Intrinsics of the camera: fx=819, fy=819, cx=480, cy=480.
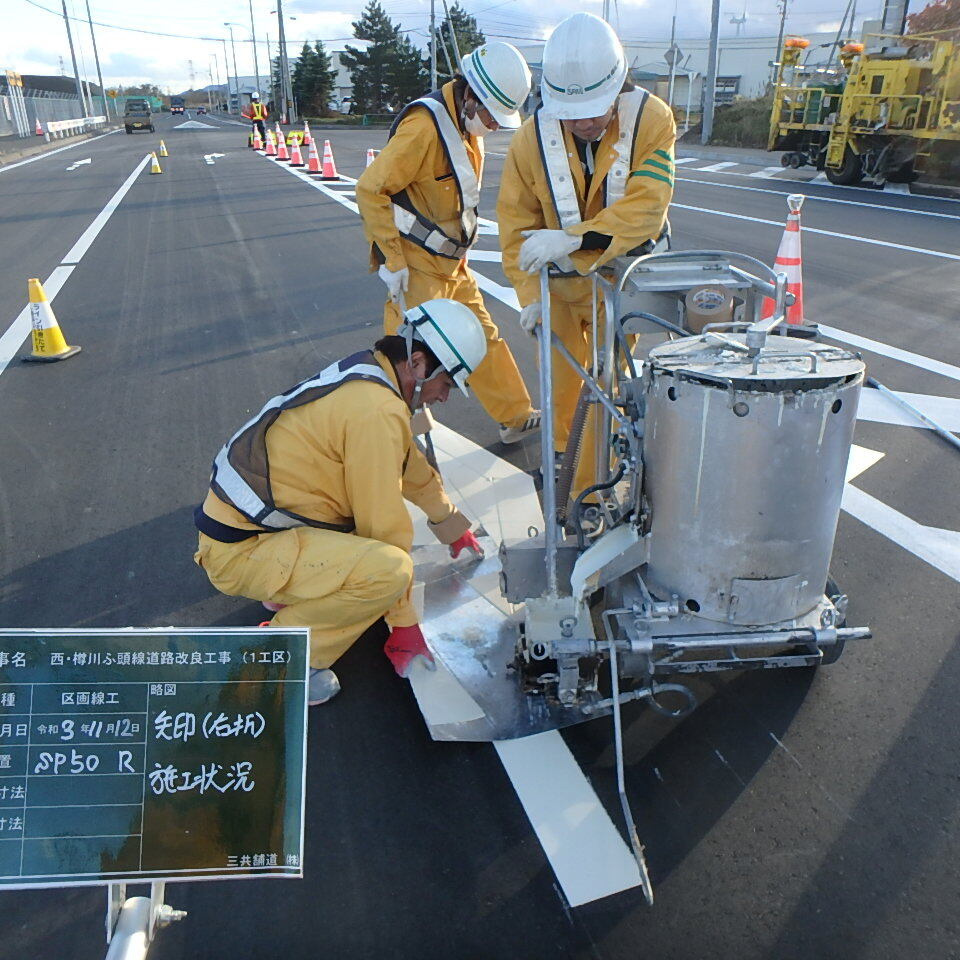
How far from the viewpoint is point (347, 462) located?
2.77 metres

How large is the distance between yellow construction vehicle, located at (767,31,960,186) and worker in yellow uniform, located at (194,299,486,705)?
15.8m

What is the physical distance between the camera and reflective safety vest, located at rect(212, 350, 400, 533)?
2.76 m

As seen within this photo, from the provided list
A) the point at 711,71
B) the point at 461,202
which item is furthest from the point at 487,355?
the point at 711,71

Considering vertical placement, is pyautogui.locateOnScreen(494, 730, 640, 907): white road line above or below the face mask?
below

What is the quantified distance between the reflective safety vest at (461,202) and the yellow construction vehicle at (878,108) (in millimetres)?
14001

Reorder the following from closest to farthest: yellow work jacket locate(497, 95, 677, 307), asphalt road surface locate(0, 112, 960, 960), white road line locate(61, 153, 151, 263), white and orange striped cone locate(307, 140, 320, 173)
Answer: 1. asphalt road surface locate(0, 112, 960, 960)
2. yellow work jacket locate(497, 95, 677, 307)
3. white road line locate(61, 153, 151, 263)
4. white and orange striped cone locate(307, 140, 320, 173)

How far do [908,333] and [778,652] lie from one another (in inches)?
202

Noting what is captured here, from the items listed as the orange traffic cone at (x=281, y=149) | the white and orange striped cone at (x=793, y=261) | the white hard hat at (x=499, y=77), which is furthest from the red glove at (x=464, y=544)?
the orange traffic cone at (x=281, y=149)

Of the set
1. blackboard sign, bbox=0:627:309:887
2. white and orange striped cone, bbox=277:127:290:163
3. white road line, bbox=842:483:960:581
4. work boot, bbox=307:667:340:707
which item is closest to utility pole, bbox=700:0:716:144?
white and orange striped cone, bbox=277:127:290:163

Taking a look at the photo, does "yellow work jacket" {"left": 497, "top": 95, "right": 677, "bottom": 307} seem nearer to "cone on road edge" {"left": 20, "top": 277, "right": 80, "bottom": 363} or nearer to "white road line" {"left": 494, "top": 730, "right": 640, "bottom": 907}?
"white road line" {"left": 494, "top": 730, "right": 640, "bottom": 907}

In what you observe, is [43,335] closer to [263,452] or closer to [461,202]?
[461,202]

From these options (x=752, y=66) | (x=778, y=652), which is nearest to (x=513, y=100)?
(x=778, y=652)

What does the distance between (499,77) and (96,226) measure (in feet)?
38.8

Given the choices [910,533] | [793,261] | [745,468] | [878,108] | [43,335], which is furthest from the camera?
[878,108]
